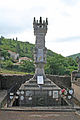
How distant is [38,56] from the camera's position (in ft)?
38.5

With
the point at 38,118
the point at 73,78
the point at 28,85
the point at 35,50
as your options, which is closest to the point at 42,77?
the point at 28,85

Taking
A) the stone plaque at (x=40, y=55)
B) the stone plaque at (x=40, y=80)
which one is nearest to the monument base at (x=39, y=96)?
the stone plaque at (x=40, y=80)

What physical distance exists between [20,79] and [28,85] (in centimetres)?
662

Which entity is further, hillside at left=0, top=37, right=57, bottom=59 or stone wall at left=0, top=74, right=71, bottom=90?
hillside at left=0, top=37, right=57, bottom=59

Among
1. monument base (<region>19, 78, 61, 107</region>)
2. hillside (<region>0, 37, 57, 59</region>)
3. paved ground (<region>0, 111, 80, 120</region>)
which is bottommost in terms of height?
paved ground (<region>0, 111, 80, 120</region>)

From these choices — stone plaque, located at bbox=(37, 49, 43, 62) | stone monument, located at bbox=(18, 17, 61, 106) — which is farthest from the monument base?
stone plaque, located at bbox=(37, 49, 43, 62)

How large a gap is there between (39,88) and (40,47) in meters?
3.67

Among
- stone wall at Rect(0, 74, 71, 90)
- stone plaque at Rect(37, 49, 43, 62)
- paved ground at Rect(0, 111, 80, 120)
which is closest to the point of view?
paved ground at Rect(0, 111, 80, 120)

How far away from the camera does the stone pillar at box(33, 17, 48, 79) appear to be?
11.7 metres

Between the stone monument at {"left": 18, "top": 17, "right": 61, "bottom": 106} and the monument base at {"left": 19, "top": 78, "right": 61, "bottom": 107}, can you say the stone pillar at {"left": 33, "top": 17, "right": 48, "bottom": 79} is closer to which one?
the stone monument at {"left": 18, "top": 17, "right": 61, "bottom": 106}

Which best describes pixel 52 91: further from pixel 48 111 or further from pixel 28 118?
pixel 28 118

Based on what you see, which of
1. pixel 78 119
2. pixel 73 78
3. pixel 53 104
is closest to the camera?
pixel 78 119

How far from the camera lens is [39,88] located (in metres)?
10.1

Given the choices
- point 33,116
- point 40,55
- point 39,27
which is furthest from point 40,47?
point 33,116
